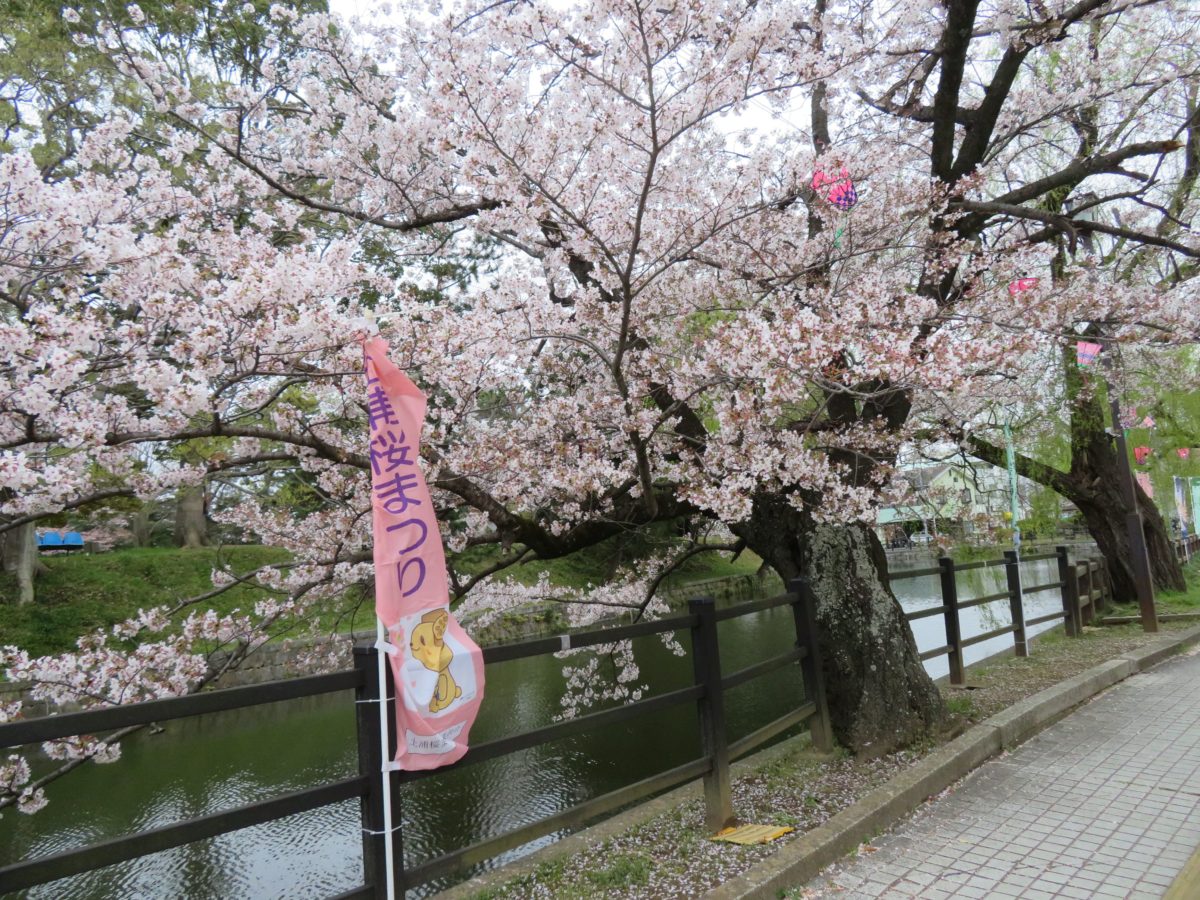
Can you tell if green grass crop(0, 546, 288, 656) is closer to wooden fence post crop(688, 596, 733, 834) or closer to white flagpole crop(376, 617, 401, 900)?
wooden fence post crop(688, 596, 733, 834)

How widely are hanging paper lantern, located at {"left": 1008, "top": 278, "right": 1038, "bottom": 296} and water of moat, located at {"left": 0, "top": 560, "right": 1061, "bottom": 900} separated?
501 centimetres

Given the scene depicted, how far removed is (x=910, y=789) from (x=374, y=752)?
9.87 feet

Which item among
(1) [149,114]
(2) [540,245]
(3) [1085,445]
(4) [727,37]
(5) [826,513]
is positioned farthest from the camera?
(3) [1085,445]

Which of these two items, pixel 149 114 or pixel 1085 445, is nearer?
pixel 149 114

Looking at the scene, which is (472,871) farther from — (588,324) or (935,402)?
(935,402)

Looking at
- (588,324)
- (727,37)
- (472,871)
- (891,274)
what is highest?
(727,37)

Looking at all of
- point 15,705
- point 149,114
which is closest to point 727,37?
point 15,705

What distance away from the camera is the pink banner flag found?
2818mm

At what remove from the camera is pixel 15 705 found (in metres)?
4.07

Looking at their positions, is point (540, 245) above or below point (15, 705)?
above

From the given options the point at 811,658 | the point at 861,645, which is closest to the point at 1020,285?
the point at 861,645

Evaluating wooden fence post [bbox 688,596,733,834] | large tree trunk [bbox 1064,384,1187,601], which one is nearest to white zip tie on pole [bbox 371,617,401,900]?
wooden fence post [bbox 688,596,733,834]

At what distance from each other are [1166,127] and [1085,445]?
4585 millimetres

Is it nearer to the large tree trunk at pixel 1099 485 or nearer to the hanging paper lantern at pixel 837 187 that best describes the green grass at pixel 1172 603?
the large tree trunk at pixel 1099 485
